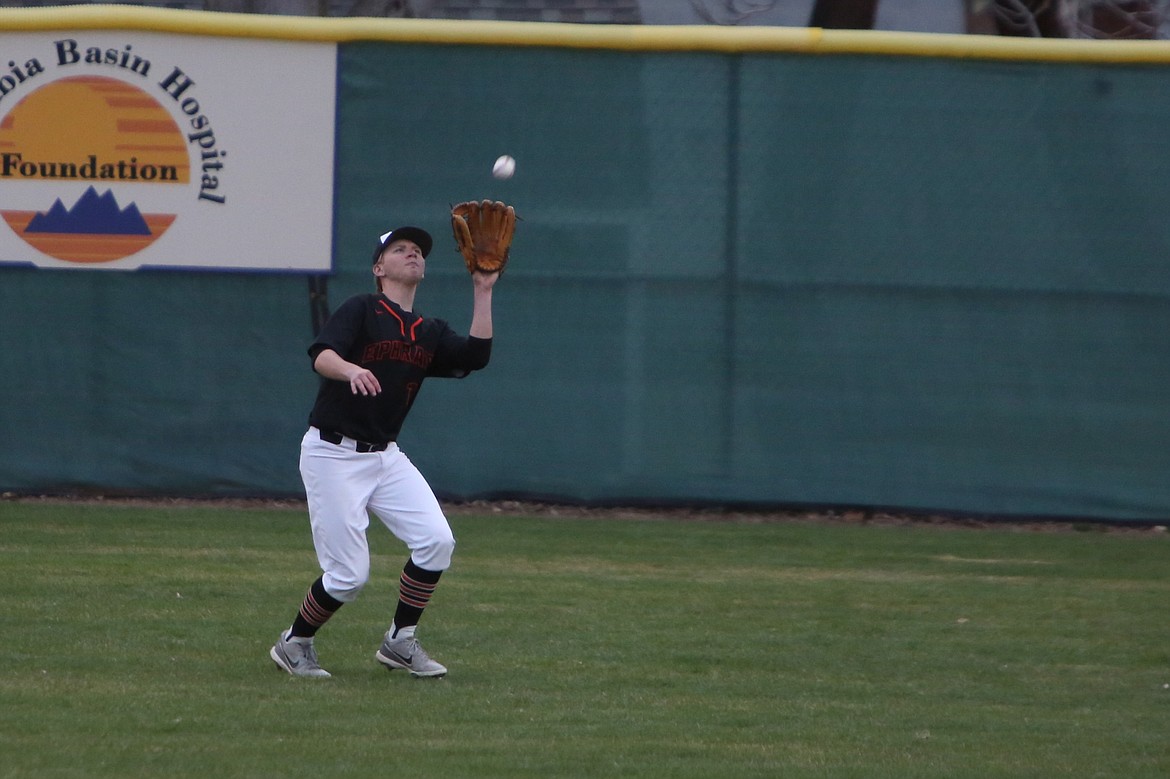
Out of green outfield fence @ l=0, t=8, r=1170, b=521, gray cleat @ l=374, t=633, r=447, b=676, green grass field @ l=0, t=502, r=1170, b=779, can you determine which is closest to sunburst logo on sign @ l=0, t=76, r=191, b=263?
green outfield fence @ l=0, t=8, r=1170, b=521

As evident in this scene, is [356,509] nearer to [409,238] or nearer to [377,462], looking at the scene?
[377,462]

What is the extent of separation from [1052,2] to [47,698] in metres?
9.22

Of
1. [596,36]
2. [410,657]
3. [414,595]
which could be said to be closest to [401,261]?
[414,595]

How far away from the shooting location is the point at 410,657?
Result: 18.5 ft

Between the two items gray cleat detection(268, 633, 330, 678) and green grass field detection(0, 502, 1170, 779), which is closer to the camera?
green grass field detection(0, 502, 1170, 779)

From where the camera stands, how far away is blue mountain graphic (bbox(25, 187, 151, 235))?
974 centimetres

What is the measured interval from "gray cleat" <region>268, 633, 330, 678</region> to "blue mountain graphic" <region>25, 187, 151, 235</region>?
15.9ft

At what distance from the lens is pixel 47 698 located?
16.8 feet

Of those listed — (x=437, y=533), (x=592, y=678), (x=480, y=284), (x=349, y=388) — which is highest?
(x=480, y=284)

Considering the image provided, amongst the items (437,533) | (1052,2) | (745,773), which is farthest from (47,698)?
(1052,2)

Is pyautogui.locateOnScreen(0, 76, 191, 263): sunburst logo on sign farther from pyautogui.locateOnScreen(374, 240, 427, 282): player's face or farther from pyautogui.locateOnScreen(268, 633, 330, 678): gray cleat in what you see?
pyautogui.locateOnScreen(268, 633, 330, 678): gray cleat

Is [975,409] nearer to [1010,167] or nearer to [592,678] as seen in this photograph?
[1010,167]

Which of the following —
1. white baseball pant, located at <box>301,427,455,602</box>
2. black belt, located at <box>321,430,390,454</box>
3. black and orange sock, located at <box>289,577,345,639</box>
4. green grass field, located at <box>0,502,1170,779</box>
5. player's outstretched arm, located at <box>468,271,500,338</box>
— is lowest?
green grass field, located at <box>0,502,1170,779</box>

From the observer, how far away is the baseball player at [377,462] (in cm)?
556
